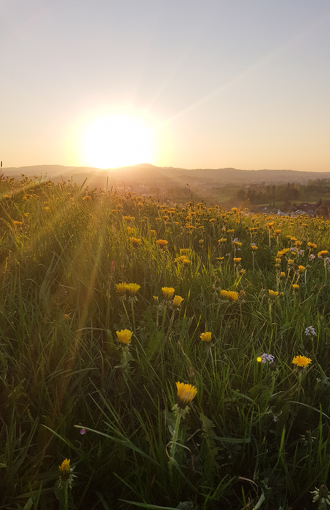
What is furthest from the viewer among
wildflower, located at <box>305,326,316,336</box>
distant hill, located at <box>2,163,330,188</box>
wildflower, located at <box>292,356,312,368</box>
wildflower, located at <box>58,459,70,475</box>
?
distant hill, located at <box>2,163,330,188</box>

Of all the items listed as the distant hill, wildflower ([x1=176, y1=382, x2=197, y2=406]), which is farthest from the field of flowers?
the distant hill

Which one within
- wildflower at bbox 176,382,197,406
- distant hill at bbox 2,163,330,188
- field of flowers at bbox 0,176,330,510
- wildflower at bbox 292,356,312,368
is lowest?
field of flowers at bbox 0,176,330,510

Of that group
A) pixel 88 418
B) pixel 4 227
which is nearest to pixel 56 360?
pixel 88 418

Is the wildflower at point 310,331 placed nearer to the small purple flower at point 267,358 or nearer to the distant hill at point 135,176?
the small purple flower at point 267,358

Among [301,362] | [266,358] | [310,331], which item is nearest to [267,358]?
[266,358]

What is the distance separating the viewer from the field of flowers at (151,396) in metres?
1.12

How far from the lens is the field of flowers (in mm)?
1121

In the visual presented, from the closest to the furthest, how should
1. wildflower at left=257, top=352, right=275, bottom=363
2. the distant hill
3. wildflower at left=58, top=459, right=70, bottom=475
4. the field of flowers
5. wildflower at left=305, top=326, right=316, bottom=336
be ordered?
1. wildflower at left=58, top=459, right=70, bottom=475
2. the field of flowers
3. wildflower at left=257, top=352, right=275, bottom=363
4. wildflower at left=305, top=326, right=316, bottom=336
5. the distant hill

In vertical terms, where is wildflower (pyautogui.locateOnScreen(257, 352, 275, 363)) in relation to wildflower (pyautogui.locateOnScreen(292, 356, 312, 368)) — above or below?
below

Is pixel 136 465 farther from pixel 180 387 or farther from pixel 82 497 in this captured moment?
pixel 180 387

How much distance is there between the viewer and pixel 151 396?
1.51 meters

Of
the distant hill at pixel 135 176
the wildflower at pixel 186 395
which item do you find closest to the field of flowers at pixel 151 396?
the wildflower at pixel 186 395

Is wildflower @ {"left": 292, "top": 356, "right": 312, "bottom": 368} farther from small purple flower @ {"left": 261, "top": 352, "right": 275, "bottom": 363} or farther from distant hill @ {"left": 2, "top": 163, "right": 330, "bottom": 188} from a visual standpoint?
distant hill @ {"left": 2, "top": 163, "right": 330, "bottom": 188}

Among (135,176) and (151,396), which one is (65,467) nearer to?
(151,396)
